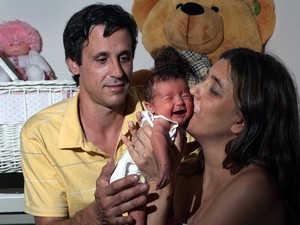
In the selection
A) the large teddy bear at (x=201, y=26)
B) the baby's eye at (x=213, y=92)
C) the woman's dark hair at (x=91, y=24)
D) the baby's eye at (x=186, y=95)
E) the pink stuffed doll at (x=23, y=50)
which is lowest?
the pink stuffed doll at (x=23, y=50)

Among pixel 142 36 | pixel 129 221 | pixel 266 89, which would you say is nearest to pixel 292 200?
pixel 266 89

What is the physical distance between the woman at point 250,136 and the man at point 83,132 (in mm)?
254

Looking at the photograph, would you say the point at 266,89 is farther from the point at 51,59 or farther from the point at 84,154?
the point at 51,59

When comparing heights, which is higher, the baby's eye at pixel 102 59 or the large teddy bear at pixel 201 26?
the baby's eye at pixel 102 59

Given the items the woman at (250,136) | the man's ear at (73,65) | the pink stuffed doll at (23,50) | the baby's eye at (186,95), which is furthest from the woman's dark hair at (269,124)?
the pink stuffed doll at (23,50)

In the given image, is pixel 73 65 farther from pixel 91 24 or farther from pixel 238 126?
pixel 238 126

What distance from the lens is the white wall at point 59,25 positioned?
2.38 m

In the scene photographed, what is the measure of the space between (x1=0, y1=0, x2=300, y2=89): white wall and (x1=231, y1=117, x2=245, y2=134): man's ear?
42.3 inches

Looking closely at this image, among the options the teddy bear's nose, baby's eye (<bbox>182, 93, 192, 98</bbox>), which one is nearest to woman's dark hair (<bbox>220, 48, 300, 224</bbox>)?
baby's eye (<bbox>182, 93, 192, 98</bbox>)

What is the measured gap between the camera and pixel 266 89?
1.33 m

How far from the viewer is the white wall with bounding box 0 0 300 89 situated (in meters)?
2.38

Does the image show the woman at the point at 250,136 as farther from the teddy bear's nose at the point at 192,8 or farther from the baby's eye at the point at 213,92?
the teddy bear's nose at the point at 192,8

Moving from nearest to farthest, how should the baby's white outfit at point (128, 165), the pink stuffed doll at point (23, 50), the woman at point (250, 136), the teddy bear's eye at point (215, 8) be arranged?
the woman at point (250, 136) < the baby's white outfit at point (128, 165) < the pink stuffed doll at point (23, 50) < the teddy bear's eye at point (215, 8)

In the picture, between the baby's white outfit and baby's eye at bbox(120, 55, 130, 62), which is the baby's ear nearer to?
the baby's white outfit
